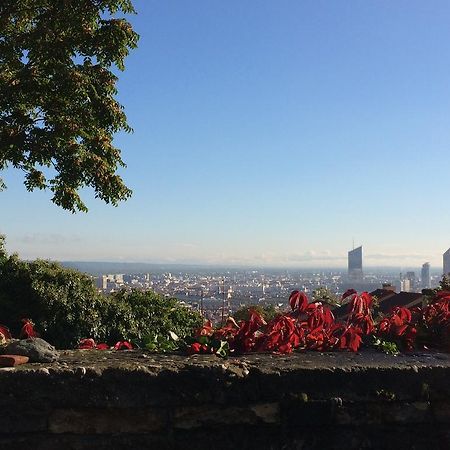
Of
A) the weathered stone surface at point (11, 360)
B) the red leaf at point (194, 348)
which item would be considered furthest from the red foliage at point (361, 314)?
the weathered stone surface at point (11, 360)

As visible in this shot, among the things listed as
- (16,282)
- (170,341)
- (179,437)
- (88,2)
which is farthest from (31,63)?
(179,437)

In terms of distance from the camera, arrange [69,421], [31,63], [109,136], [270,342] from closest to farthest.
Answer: [69,421] < [270,342] < [31,63] < [109,136]

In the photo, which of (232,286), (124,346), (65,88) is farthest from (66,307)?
(232,286)

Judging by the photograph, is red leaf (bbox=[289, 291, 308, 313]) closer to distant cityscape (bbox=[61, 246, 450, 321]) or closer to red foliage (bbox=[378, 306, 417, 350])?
distant cityscape (bbox=[61, 246, 450, 321])

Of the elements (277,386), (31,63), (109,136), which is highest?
(31,63)

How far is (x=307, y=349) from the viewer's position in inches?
102

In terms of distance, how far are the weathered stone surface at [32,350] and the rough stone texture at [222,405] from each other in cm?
6

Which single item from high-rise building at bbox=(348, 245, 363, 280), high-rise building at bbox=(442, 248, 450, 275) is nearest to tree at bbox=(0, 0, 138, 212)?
high-rise building at bbox=(442, 248, 450, 275)

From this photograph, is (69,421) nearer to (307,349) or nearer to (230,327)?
(230,327)

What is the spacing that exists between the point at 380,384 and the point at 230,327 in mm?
751

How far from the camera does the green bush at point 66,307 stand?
7.99 meters

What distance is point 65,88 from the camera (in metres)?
8.98

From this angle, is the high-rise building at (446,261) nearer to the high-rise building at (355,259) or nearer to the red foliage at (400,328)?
the high-rise building at (355,259)

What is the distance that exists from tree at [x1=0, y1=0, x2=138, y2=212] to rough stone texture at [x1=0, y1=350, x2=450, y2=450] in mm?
7601
